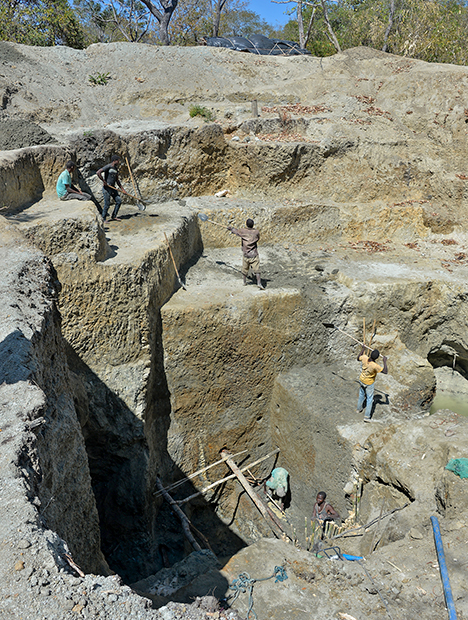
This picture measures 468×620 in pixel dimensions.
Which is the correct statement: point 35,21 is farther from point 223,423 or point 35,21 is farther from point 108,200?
point 223,423

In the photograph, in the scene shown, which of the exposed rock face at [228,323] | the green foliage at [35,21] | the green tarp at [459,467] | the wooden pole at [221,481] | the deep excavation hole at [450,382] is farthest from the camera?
the green foliage at [35,21]

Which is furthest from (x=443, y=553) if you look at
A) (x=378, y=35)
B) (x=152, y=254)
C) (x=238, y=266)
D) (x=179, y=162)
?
(x=378, y=35)

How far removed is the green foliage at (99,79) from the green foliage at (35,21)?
475cm

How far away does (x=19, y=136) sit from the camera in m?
9.98

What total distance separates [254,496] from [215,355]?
2.89m

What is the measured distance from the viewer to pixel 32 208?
333 inches

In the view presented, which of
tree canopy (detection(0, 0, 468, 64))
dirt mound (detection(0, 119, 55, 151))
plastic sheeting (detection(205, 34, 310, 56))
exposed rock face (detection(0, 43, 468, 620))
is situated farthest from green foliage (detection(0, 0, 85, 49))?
dirt mound (detection(0, 119, 55, 151))

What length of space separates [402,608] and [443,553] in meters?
0.88

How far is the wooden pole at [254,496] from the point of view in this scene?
340 inches

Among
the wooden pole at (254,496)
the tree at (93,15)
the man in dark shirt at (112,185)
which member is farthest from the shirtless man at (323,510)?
the tree at (93,15)

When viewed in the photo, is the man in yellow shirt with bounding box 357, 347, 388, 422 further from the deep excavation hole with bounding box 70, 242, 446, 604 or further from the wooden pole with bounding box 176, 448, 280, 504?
the wooden pole with bounding box 176, 448, 280, 504

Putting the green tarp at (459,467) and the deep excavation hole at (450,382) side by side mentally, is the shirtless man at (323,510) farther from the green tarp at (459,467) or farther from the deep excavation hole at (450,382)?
the deep excavation hole at (450,382)

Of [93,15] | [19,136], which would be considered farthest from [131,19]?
[19,136]

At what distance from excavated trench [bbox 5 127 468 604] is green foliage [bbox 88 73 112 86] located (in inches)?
212
